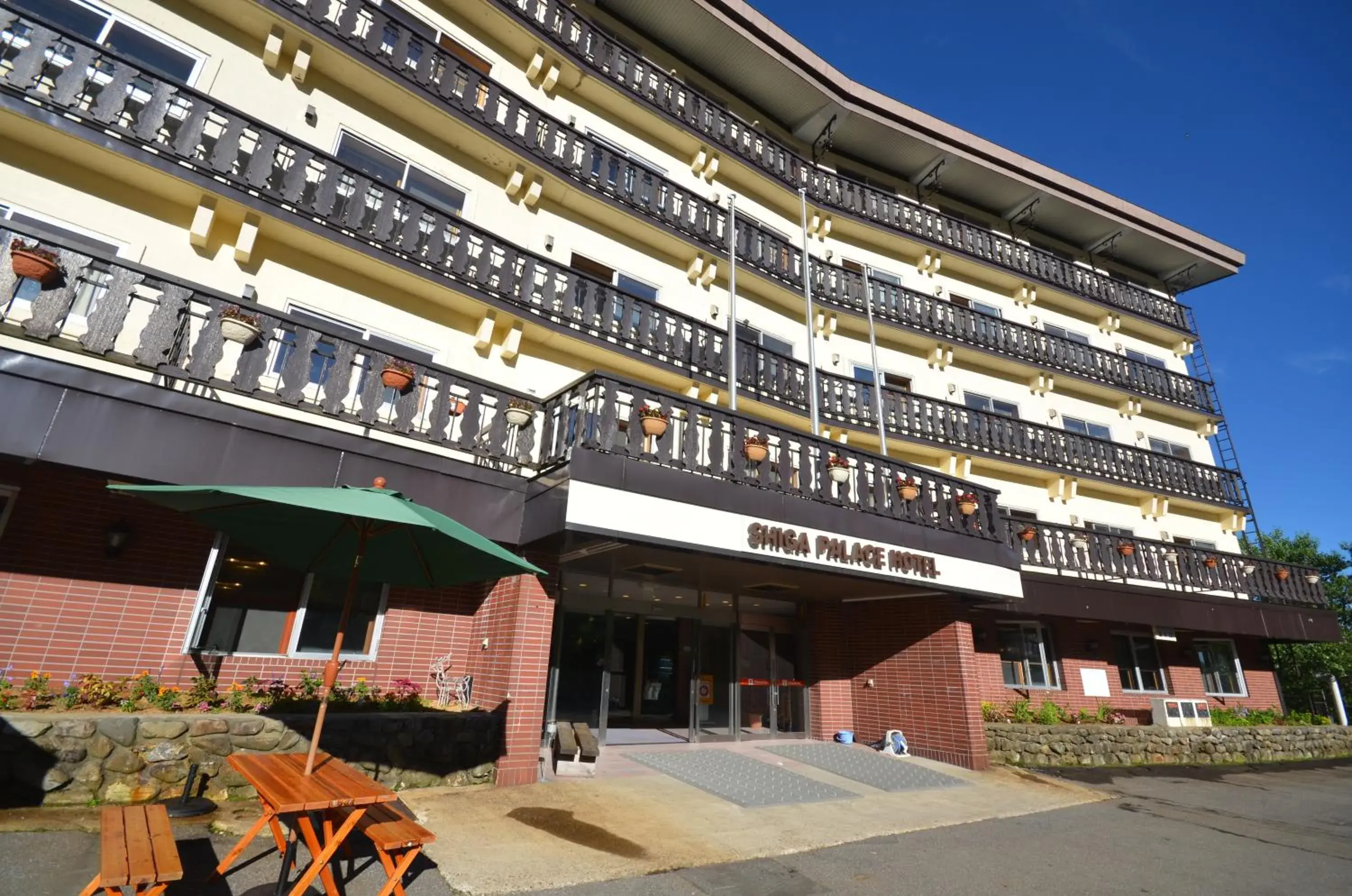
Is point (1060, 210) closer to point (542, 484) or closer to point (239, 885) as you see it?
point (542, 484)

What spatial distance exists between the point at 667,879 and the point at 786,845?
186cm

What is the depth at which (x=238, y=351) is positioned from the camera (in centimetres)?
870

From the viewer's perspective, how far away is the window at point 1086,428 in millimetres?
20422

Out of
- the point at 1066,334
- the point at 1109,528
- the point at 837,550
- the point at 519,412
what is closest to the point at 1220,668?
the point at 1109,528

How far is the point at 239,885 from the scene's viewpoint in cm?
482

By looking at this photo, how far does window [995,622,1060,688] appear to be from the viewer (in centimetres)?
1598

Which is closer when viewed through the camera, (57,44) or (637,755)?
(57,44)

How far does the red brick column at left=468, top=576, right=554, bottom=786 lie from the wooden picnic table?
3.09m

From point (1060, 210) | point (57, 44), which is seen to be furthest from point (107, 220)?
point (1060, 210)

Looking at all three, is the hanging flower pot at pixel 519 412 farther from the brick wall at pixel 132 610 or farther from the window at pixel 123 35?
the window at pixel 123 35

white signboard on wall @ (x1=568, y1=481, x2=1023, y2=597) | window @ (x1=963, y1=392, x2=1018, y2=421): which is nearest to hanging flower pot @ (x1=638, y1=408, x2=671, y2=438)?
white signboard on wall @ (x1=568, y1=481, x2=1023, y2=597)

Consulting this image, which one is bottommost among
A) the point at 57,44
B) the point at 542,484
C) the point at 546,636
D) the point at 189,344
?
the point at 546,636

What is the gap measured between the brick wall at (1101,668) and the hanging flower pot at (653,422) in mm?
11046

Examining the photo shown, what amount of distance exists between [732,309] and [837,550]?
5.86 metres
